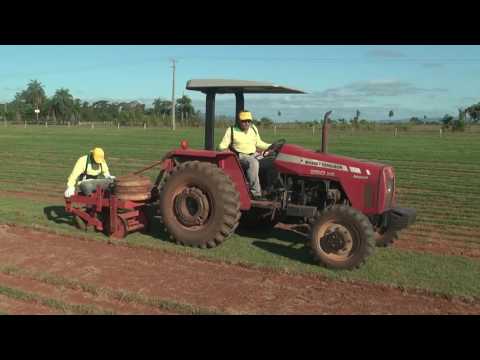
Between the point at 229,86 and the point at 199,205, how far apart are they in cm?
169

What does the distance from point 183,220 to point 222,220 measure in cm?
66

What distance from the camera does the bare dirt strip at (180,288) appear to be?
188 inches

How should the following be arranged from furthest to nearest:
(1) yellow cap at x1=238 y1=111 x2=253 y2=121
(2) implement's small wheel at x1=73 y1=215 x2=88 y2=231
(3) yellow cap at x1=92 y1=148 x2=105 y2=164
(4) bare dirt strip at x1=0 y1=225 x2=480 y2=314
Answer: (3) yellow cap at x1=92 y1=148 x2=105 y2=164
(2) implement's small wheel at x1=73 y1=215 x2=88 y2=231
(1) yellow cap at x1=238 y1=111 x2=253 y2=121
(4) bare dirt strip at x1=0 y1=225 x2=480 y2=314

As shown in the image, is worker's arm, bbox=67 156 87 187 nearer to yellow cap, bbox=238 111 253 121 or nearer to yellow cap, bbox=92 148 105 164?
yellow cap, bbox=92 148 105 164

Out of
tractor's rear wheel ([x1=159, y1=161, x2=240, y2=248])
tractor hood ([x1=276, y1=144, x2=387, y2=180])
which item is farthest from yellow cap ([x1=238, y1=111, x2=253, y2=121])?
tractor's rear wheel ([x1=159, y1=161, x2=240, y2=248])

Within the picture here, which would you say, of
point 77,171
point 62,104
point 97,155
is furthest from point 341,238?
point 62,104

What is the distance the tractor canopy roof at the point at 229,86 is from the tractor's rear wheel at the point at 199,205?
3.44ft

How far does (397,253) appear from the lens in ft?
21.6

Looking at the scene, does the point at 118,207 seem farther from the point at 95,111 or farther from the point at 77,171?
the point at 95,111

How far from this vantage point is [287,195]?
6707mm

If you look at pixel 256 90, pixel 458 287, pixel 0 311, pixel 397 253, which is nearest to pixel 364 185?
pixel 397 253

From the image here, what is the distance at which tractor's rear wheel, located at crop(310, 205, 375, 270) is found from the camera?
572 cm

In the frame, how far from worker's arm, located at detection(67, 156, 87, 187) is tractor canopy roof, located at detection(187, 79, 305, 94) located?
8.03ft
